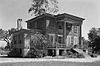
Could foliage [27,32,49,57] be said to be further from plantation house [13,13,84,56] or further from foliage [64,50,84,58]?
foliage [64,50,84,58]

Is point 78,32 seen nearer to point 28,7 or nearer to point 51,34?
point 51,34

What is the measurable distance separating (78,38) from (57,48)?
8396 millimetres

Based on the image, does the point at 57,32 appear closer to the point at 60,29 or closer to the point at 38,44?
the point at 60,29

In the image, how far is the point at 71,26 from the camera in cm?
4284

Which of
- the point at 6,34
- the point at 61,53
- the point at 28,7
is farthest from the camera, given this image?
the point at 6,34

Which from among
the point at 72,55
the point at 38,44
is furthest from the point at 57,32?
the point at 72,55

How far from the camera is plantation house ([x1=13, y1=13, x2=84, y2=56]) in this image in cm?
3795

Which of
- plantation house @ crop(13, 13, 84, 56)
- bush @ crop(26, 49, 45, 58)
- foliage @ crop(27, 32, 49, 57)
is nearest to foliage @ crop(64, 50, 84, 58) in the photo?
plantation house @ crop(13, 13, 84, 56)

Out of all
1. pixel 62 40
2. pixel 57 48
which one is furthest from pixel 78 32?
pixel 57 48

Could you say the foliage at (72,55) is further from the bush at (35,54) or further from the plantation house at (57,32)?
the bush at (35,54)

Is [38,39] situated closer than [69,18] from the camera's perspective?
Yes

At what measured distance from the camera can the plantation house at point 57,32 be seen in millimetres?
37947

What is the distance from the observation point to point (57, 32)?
40594 mm

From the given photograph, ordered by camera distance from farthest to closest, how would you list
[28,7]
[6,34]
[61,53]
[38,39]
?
1. [6,34]
2. [28,7]
3. [61,53]
4. [38,39]
